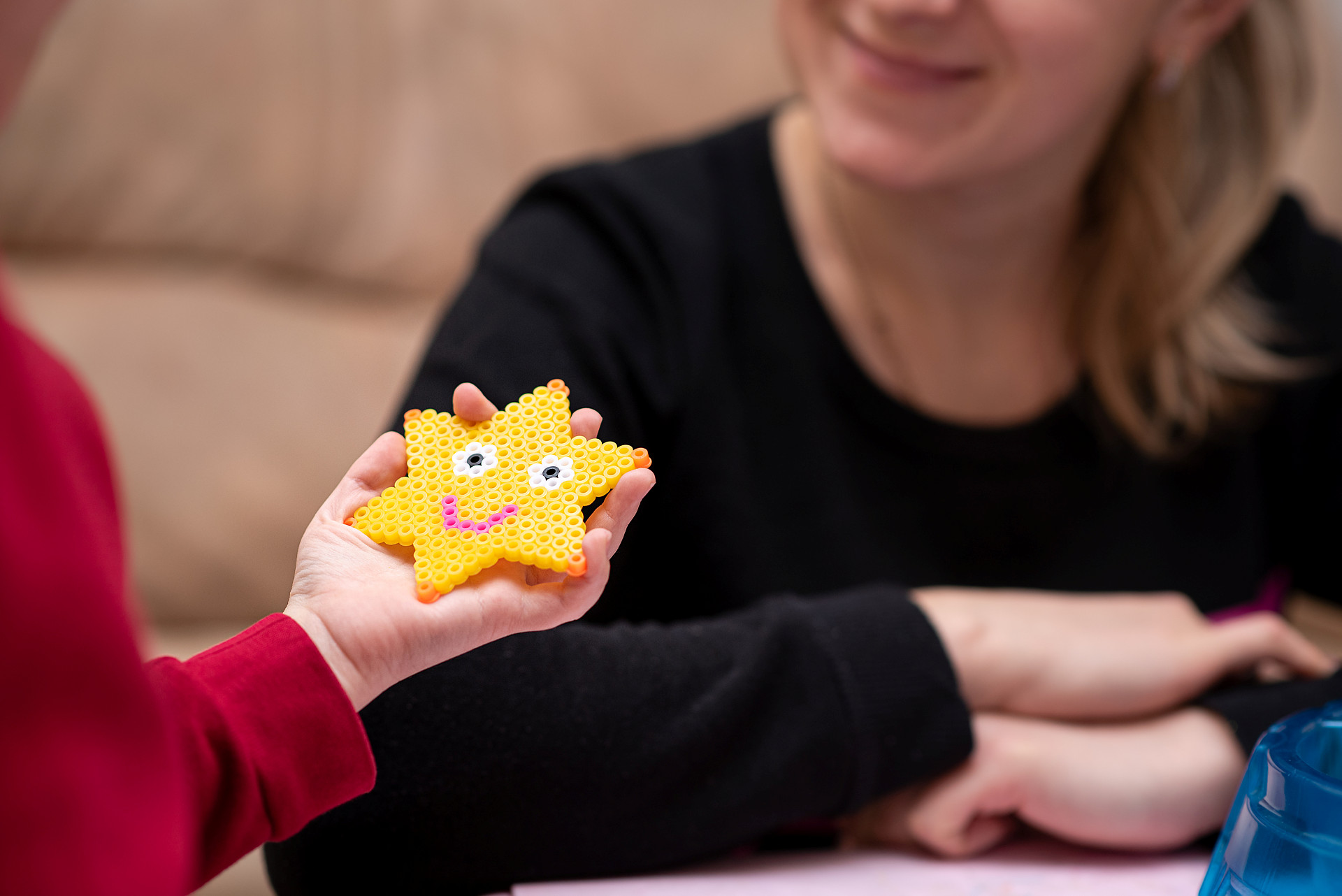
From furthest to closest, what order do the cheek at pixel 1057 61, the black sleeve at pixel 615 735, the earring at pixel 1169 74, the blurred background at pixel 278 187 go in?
1. the blurred background at pixel 278 187
2. the earring at pixel 1169 74
3. the cheek at pixel 1057 61
4. the black sleeve at pixel 615 735

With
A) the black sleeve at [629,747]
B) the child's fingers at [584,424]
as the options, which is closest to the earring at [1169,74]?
the black sleeve at [629,747]

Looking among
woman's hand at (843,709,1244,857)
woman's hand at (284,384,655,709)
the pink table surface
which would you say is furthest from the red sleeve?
woman's hand at (843,709,1244,857)

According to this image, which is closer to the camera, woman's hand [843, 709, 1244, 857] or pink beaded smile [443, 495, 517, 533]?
pink beaded smile [443, 495, 517, 533]

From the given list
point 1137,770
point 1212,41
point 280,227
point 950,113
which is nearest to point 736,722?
point 1137,770

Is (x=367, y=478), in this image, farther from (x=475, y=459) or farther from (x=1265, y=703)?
(x=1265, y=703)

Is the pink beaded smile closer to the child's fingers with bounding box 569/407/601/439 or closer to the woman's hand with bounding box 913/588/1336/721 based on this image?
the child's fingers with bounding box 569/407/601/439

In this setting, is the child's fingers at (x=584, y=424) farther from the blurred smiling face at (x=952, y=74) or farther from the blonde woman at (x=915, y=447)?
the blurred smiling face at (x=952, y=74)

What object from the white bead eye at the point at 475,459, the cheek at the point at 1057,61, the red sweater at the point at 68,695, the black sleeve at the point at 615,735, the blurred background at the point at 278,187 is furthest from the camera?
the blurred background at the point at 278,187
